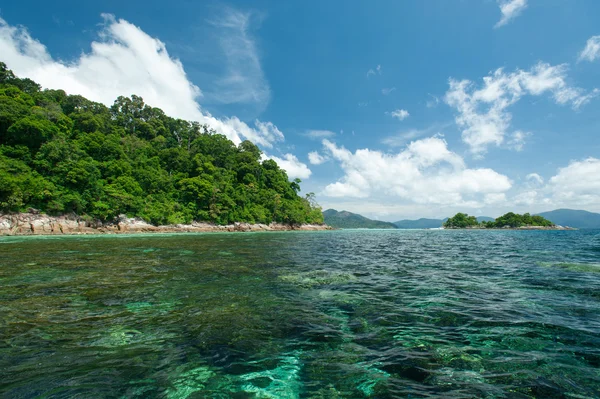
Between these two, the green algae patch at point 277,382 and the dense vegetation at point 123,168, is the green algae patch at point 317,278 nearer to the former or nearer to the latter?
the green algae patch at point 277,382

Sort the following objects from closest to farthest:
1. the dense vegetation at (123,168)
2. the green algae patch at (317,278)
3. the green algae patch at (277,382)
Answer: the green algae patch at (277,382)
the green algae patch at (317,278)
the dense vegetation at (123,168)

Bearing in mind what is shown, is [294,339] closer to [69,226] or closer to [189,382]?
[189,382]

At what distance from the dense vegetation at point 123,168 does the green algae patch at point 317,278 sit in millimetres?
55399

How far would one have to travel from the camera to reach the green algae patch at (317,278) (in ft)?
37.1

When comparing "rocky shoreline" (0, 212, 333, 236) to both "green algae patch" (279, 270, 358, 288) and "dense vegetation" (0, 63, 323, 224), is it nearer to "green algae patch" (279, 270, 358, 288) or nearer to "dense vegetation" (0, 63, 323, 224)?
"dense vegetation" (0, 63, 323, 224)

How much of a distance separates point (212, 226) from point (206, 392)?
8355 cm

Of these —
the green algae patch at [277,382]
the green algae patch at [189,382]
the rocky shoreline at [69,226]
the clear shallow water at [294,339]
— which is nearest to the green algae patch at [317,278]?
the clear shallow water at [294,339]

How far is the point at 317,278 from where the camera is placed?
1231 centimetres

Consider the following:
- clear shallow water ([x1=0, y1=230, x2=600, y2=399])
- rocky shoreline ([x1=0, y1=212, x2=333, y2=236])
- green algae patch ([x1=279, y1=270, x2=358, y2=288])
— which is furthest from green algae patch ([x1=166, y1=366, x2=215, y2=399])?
rocky shoreline ([x1=0, y1=212, x2=333, y2=236])

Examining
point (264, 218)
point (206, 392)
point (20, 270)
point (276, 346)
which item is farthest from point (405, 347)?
point (264, 218)

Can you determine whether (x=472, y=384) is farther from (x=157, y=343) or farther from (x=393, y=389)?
(x=157, y=343)

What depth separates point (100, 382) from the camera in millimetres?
3848

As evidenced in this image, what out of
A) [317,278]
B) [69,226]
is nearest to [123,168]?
[69,226]

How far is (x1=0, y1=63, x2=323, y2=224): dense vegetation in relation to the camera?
50844 mm
